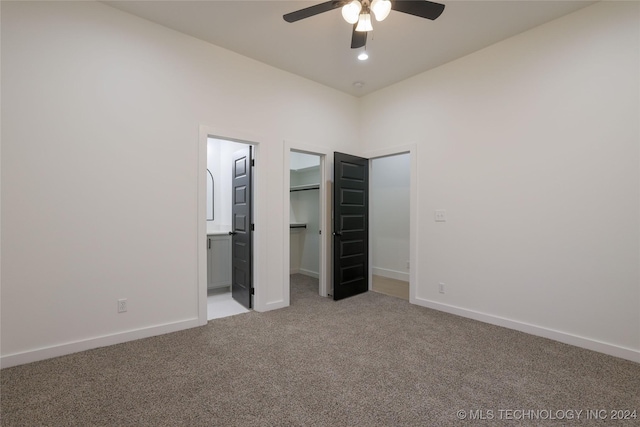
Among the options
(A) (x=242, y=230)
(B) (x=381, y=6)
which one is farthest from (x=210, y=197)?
(B) (x=381, y=6)

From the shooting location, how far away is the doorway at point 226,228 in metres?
3.63

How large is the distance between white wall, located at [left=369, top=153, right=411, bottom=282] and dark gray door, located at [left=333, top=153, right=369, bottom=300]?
89 centimetres

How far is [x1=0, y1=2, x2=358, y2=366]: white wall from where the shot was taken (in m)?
2.25

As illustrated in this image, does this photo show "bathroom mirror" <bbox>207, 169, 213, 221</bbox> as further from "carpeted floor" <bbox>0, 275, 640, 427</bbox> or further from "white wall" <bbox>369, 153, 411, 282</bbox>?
"white wall" <bbox>369, 153, 411, 282</bbox>

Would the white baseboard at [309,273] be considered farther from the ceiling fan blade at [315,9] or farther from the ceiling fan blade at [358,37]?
the ceiling fan blade at [315,9]

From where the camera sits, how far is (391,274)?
5.41 meters

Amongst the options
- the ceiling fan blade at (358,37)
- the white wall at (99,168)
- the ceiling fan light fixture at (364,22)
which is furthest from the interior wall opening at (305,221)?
the ceiling fan light fixture at (364,22)

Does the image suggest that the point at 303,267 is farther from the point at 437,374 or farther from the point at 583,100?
the point at 583,100

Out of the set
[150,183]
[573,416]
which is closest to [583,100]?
[573,416]

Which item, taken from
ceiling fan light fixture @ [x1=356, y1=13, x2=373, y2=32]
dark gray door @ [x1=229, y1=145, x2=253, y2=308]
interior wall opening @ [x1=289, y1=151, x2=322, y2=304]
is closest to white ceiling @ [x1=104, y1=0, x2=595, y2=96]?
ceiling fan light fixture @ [x1=356, y1=13, x2=373, y2=32]

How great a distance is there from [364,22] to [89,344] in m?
3.57

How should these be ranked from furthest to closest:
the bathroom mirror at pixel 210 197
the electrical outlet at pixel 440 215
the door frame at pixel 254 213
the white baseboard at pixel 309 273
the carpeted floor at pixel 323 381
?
the white baseboard at pixel 309 273 → the bathroom mirror at pixel 210 197 → the electrical outlet at pixel 440 215 → the door frame at pixel 254 213 → the carpeted floor at pixel 323 381

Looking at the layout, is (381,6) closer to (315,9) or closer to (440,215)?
(315,9)

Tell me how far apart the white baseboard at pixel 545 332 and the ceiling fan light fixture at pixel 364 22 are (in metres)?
3.14
